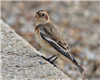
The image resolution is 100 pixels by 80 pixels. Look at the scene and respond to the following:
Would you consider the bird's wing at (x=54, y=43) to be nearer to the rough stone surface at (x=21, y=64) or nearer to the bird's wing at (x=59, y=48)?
the bird's wing at (x=59, y=48)

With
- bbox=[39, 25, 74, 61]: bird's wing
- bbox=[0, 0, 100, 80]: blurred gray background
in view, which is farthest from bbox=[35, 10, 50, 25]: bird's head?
bbox=[0, 0, 100, 80]: blurred gray background

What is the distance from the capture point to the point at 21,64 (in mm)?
4227

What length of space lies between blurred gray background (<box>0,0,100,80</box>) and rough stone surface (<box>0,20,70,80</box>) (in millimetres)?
2091

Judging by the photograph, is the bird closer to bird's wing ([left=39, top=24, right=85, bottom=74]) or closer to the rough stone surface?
bird's wing ([left=39, top=24, right=85, bottom=74])

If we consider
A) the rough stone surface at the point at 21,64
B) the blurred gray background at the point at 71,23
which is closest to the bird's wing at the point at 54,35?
the rough stone surface at the point at 21,64

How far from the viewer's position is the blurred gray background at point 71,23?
7258 millimetres

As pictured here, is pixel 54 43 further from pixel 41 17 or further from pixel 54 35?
pixel 41 17

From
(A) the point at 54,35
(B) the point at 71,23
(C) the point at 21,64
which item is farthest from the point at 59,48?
(B) the point at 71,23

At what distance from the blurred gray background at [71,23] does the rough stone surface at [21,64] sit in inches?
82.3

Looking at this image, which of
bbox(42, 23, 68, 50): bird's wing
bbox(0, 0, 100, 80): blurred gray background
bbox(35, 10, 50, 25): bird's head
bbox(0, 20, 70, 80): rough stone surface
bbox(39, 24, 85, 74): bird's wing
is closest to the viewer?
bbox(0, 20, 70, 80): rough stone surface

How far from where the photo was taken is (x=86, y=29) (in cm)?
923

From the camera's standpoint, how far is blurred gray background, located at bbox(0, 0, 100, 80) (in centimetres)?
726

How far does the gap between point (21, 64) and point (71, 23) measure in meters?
5.28

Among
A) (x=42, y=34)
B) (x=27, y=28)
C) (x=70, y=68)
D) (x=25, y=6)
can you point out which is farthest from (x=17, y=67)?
(x=25, y=6)
